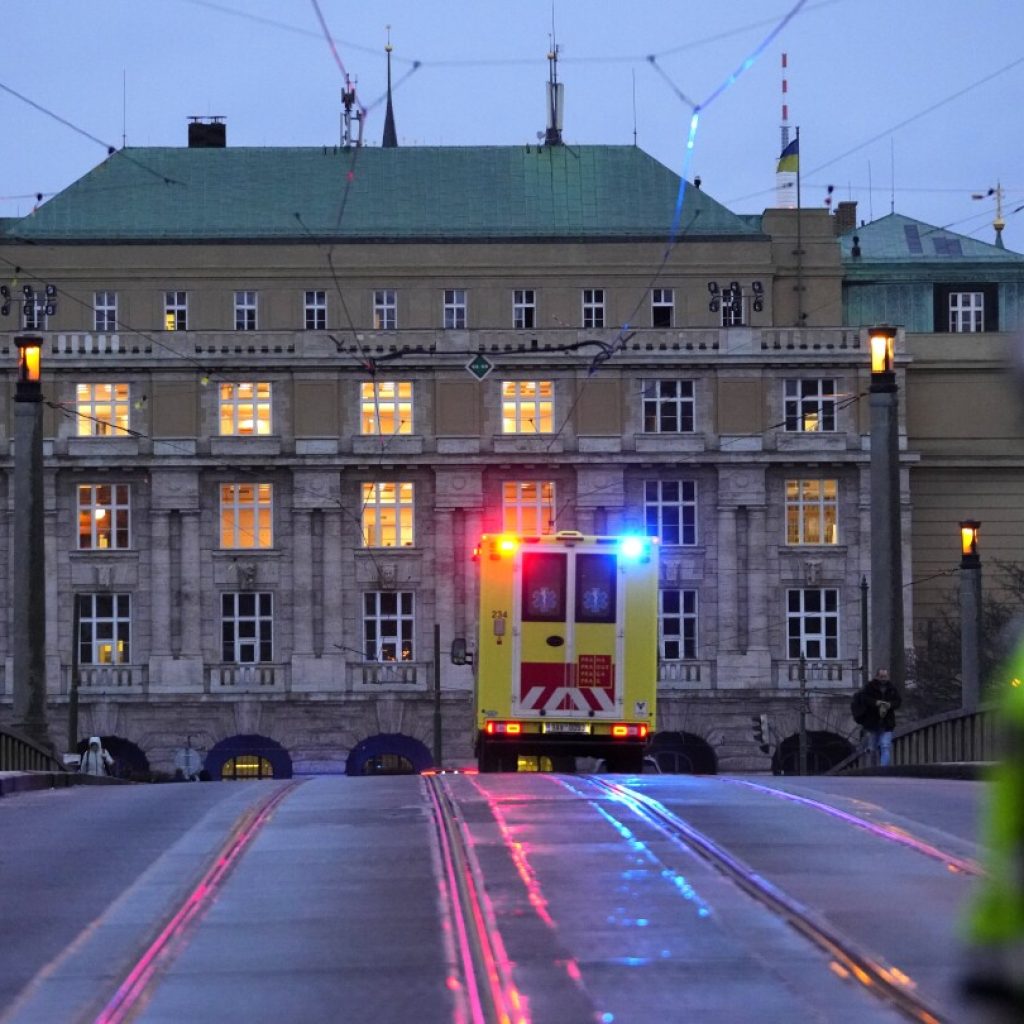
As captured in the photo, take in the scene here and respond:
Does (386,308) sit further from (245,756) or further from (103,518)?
(245,756)

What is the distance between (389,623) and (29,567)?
148 feet

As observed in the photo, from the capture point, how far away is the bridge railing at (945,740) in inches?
1031

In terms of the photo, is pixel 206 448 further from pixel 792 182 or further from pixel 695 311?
pixel 792 182

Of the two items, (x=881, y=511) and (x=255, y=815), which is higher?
(x=881, y=511)

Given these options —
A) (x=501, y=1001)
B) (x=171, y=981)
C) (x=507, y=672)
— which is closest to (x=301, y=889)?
(x=171, y=981)

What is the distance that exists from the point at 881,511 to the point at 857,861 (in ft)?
51.7

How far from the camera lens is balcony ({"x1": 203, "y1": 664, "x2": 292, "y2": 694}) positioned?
74375mm

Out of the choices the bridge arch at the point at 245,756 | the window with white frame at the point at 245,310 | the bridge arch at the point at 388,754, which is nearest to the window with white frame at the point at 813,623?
the bridge arch at the point at 388,754

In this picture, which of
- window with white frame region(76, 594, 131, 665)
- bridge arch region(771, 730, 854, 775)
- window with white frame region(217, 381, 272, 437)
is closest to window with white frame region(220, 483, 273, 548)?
window with white frame region(217, 381, 272, 437)

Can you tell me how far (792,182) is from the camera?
276 ft

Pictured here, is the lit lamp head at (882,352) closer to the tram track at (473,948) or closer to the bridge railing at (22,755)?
the bridge railing at (22,755)

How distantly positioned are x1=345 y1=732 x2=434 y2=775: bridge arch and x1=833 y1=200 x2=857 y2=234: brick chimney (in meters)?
31.5

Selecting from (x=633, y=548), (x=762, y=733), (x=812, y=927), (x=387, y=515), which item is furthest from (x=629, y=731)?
(x=387, y=515)

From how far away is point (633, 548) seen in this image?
32.8 meters
